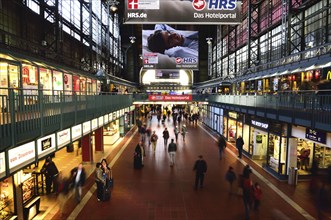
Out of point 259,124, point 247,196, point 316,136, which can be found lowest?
point 247,196

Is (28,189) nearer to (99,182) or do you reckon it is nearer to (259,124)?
(99,182)

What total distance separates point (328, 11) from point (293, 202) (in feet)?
43.2

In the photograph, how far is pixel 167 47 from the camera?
830 inches

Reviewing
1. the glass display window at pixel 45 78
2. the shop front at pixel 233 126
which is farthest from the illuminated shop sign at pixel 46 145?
the shop front at pixel 233 126

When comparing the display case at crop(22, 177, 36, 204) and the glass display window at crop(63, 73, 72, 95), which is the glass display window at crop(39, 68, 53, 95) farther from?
the display case at crop(22, 177, 36, 204)

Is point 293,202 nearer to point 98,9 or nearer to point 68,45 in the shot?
point 68,45

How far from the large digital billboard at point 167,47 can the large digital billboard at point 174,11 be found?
12923 millimetres

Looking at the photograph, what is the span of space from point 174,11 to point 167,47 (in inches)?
527

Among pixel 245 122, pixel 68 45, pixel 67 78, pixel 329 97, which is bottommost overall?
pixel 245 122

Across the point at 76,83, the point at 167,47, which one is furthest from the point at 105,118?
the point at 167,47

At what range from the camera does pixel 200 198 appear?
1038cm

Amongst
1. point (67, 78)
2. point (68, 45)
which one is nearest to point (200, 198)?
point (67, 78)

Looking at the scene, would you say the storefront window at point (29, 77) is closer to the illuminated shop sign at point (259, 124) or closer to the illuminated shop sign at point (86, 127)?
the illuminated shop sign at point (86, 127)

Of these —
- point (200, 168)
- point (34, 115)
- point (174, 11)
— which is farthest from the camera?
point (200, 168)
